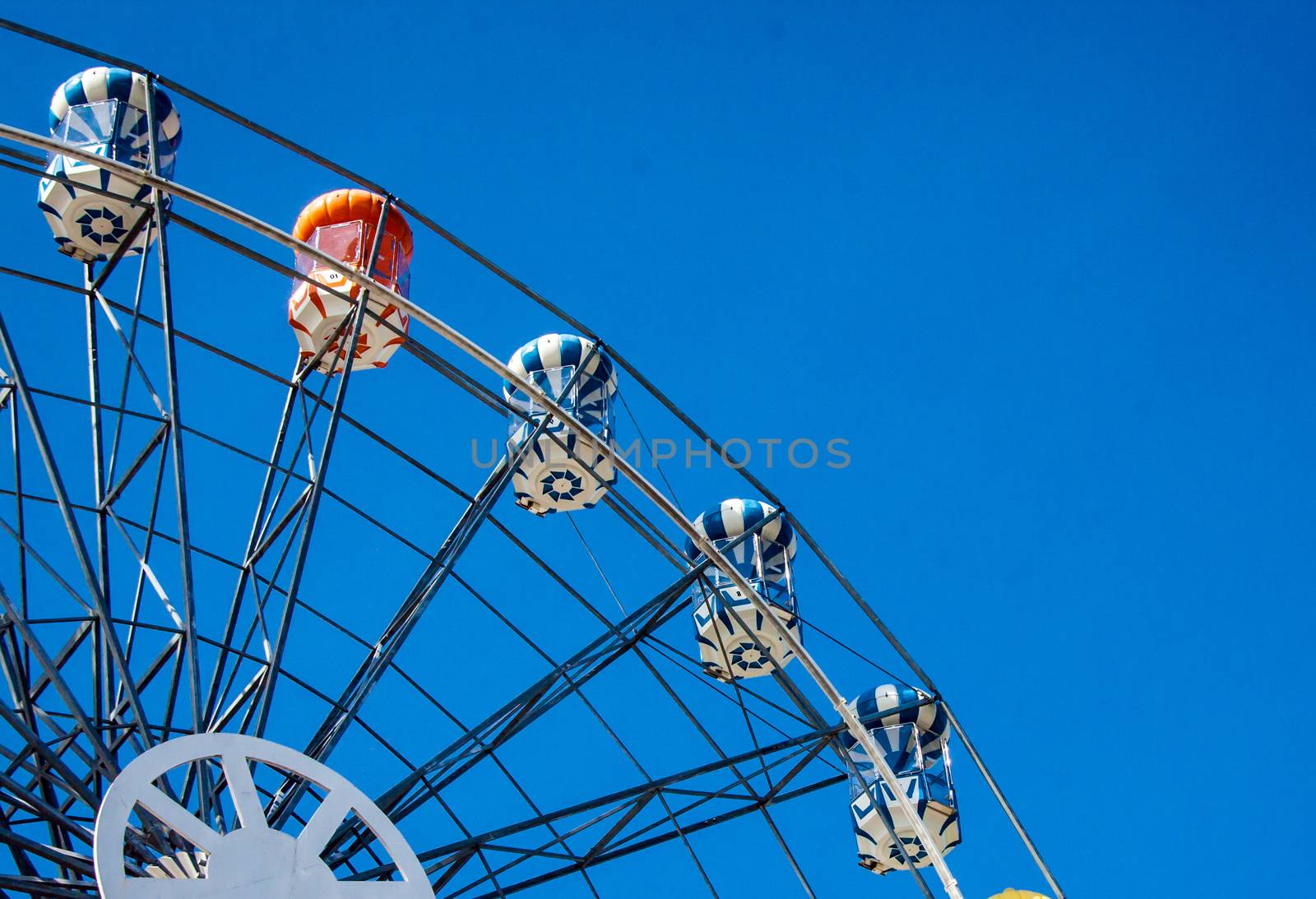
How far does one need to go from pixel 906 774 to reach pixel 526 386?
712cm

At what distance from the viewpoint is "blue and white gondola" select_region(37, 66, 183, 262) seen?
1562 centimetres

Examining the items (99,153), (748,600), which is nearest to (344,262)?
(99,153)

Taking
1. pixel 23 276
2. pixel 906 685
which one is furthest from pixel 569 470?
pixel 23 276

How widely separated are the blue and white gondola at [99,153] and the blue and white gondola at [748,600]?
740 centimetres

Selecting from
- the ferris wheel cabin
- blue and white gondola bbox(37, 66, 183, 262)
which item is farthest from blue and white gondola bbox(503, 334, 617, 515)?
blue and white gondola bbox(37, 66, 183, 262)

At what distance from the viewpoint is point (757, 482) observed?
54.3 feet

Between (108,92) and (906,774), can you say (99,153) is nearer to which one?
(108,92)

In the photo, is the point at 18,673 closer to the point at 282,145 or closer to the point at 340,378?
the point at 340,378

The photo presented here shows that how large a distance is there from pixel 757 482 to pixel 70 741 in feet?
24.8

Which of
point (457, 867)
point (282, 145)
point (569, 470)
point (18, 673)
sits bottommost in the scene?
point (457, 867)

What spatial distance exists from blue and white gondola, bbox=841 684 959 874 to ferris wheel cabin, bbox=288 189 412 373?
7037mm

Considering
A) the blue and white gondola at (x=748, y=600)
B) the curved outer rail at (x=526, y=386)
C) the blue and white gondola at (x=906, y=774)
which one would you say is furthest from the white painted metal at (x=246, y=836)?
the blue and white gondola at (x=906, y=774)

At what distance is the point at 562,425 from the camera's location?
55.1 feet

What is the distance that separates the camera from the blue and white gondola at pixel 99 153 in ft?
51.2
